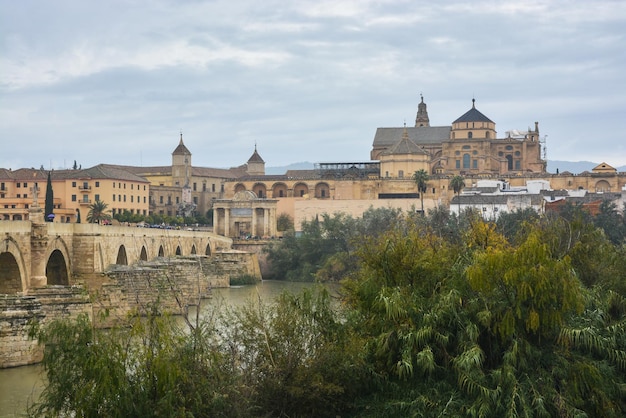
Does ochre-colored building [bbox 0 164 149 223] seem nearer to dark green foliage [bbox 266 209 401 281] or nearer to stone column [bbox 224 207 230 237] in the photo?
stone column [bbox 224 207 230 237]

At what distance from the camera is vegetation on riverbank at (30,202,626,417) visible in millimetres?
15852

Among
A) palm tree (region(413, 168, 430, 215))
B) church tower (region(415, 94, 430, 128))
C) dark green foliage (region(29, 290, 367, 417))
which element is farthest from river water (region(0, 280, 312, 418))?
church tower (region(415, 94, 430, 128))

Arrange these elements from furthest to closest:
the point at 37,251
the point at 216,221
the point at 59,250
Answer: the point at 216,221 → the point at 59,250 → the point at 37,251

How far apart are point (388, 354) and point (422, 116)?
105247 mm

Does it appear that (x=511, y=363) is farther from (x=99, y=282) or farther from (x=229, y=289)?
(x=229, y=289)

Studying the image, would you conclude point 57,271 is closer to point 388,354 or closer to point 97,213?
point 388,354

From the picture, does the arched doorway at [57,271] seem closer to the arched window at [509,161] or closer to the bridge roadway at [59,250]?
the bridge roadway at [59,250]

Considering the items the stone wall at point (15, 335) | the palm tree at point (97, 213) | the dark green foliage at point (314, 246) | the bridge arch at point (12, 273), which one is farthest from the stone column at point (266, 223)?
the stone wall at point (15, 335)

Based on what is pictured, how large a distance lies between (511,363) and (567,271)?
7.82ft

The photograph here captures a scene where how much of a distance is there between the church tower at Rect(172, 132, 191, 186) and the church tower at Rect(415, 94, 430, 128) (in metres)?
29.7

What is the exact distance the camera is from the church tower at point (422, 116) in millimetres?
121562

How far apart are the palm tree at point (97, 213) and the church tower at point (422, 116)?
51.9 metres

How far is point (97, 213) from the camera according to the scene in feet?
252

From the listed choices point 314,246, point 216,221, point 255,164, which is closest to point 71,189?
point 216,221
